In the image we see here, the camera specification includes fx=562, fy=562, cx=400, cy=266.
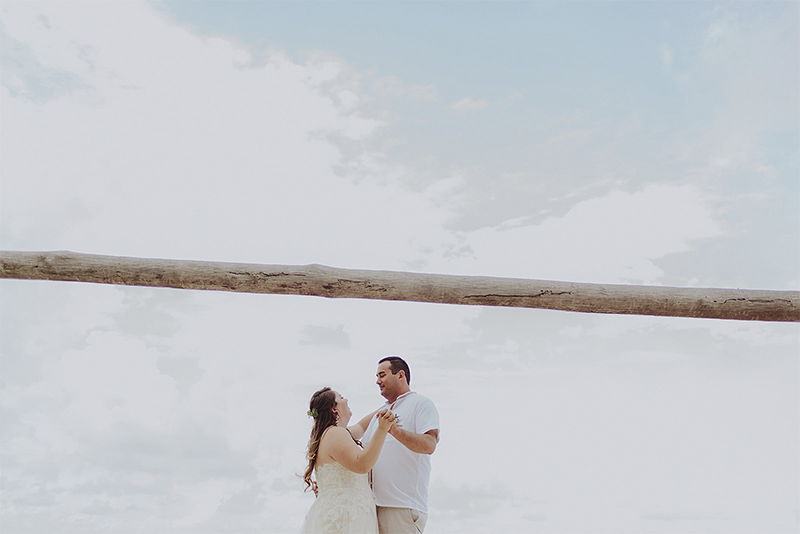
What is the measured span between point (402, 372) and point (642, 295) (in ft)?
4.98

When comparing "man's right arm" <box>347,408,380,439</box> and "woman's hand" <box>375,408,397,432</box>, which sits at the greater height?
"woman's hand" <box>375,408,397,432</box>

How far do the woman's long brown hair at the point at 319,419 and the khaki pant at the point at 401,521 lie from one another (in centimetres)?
51

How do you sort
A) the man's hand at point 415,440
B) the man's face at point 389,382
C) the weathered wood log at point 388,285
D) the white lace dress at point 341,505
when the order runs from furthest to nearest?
1. the man's face at point 389,382
2. the weathered wood log at point 388,285
3. the white lace dress at point 341,505
4. the man's hand at point 415,440

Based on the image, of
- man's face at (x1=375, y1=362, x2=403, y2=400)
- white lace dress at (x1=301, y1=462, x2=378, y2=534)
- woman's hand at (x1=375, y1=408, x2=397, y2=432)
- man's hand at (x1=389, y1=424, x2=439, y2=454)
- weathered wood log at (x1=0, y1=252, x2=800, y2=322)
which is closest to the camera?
woman's hand at (x1=375, y1=408, x2=397, y2=432)

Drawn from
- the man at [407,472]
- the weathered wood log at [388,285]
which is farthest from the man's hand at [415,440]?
the weathered wood log at [388,285]

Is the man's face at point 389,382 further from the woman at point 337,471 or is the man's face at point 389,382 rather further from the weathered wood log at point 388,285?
the weathered wood log at point 388,285

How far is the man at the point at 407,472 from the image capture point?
320 cm

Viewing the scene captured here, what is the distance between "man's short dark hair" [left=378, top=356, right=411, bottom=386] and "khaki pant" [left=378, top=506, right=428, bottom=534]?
75 cm

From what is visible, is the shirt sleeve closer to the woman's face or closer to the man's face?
the man's face

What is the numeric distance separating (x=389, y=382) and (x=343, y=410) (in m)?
0.33

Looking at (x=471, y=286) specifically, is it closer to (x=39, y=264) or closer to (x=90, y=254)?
(x=90, y=254)

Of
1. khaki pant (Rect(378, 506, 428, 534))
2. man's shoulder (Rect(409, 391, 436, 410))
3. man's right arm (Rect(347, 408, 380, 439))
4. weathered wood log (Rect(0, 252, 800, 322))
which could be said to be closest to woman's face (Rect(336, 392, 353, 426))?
man's right arm (Rect(347, 408, 380, 439))

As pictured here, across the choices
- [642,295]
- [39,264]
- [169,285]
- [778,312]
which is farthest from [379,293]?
[778,312]

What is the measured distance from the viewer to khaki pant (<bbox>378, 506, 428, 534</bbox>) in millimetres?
3203
